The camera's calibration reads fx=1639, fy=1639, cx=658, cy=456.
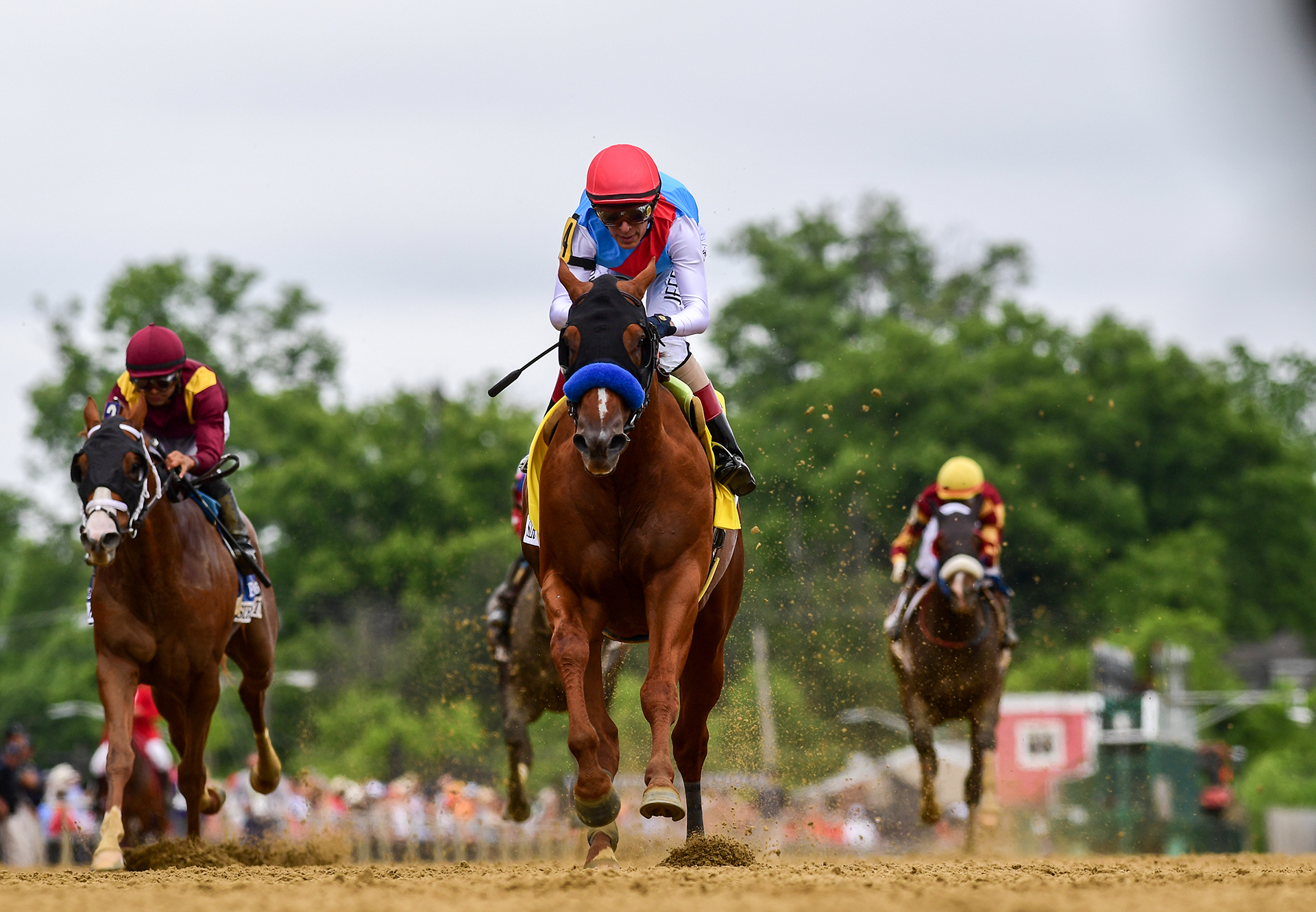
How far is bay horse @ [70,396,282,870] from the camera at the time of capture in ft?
28.7

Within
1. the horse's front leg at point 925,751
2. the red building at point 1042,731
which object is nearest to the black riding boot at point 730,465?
the horse's front leg at point 925,751

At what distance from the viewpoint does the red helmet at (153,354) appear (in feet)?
32.7

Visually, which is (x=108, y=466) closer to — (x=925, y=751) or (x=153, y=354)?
(x=153, y=354)

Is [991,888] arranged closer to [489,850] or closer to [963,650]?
[963,650]

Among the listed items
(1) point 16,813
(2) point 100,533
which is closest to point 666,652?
(2) point 100,533

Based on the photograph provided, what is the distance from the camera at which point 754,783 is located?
13.9 metres

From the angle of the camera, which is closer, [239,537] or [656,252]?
[656,252]

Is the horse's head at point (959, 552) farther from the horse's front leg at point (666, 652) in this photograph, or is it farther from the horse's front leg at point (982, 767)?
the horse's front leg at point (666, 652)

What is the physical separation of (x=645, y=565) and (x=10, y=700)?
44089 mm

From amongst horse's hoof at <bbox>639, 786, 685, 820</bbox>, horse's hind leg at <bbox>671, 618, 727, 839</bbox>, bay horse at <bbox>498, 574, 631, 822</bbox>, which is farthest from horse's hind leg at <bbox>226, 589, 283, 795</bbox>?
horse's hoof at <bbox>639, 786, 685, 820</bbox>

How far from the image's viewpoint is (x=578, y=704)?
738 cm

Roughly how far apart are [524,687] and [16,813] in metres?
6.31

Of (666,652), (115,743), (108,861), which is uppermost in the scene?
(666,652)

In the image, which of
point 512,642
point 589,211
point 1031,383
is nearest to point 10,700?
point 1031,383
